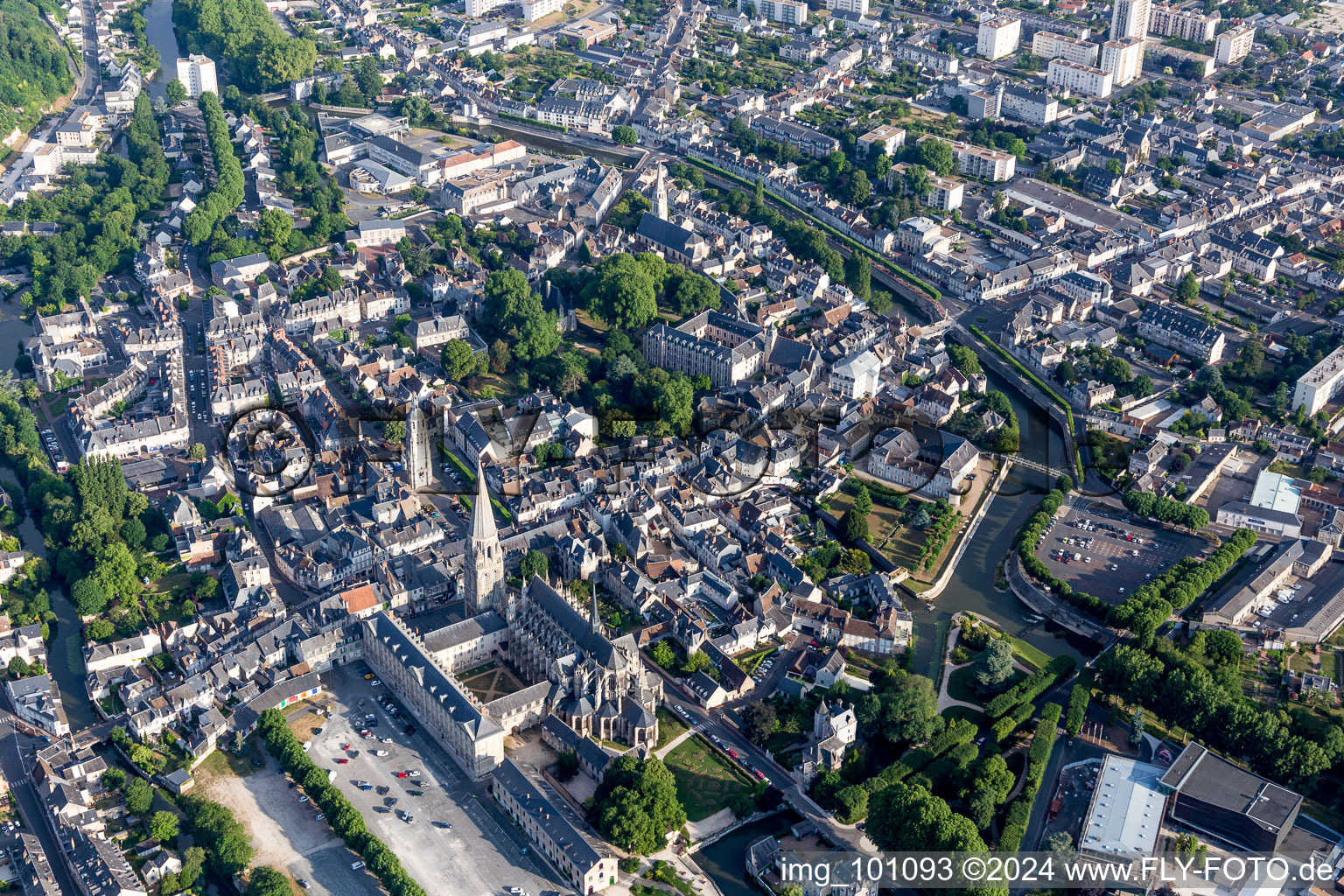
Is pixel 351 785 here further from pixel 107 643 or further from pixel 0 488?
pixel 0 488

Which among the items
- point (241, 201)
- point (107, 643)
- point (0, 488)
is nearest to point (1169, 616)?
point (107, 643)

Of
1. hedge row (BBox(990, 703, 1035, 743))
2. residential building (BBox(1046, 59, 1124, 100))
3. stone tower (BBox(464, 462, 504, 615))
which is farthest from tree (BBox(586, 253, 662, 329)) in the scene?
residential building (BBox(1046, 59, 1124, 100))

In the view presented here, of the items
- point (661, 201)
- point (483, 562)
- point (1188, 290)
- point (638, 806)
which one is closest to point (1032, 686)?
point (638, 806)

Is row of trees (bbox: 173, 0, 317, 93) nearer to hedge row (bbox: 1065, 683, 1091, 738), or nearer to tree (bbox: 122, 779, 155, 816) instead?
tree (bbox: 122, 779, 155, 816)

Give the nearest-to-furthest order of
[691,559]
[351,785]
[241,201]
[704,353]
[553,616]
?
[351,785]
[553,616]
[691,559]
[704,353]
[241,201]

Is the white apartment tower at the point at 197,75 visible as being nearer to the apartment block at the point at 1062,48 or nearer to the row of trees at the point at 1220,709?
the apartment block at the point at 1062,48

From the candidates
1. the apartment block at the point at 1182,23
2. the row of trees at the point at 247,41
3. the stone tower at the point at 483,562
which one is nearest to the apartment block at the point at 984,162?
the apartment block at the point at 1182,23
